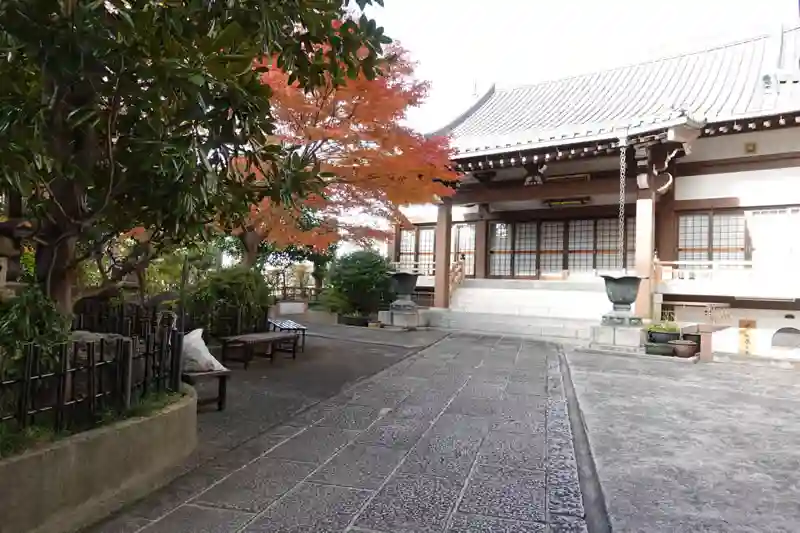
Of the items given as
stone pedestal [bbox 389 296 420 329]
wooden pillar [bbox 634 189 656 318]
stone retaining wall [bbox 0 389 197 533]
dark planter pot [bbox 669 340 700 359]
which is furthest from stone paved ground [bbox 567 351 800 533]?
stone pedestal [bbox 389 296 420 329]

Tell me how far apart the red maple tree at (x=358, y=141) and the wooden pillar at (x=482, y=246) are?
747 cm

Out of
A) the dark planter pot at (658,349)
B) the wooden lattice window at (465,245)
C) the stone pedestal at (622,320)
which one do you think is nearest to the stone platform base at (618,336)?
the stone pedestal at (622,320)

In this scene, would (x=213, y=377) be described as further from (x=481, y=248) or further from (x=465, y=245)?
(x=465, y=245)

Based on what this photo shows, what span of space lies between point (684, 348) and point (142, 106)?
1030 cm

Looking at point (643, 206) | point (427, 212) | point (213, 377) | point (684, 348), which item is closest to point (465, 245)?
point (427, 212)

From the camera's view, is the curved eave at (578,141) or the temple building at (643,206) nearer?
the curved eave at (578,141)

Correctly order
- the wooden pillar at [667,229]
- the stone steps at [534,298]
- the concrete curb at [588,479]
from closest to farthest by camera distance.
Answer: the concrete curb at [588,479] < the wooden pillar at [667,229] < the stone steps at [534,298]

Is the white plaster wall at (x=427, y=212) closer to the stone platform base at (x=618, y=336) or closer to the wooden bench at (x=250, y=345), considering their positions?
the stone platform base at (x=618, y=336)

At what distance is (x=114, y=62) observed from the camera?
232 cm

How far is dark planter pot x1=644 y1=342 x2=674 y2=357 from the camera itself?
1013cm

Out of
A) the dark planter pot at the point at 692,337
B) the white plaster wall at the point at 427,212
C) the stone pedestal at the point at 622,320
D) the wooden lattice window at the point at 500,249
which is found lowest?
the dark planter pot at the point at 692,337

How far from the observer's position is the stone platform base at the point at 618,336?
10.9m

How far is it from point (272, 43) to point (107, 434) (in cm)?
235

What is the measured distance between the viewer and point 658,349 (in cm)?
Result: 1020
